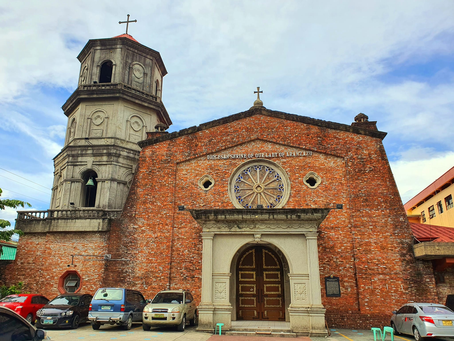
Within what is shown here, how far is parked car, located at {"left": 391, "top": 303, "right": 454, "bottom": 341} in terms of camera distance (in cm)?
1126

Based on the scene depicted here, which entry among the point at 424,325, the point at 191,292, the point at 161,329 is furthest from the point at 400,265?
the point at 161,329

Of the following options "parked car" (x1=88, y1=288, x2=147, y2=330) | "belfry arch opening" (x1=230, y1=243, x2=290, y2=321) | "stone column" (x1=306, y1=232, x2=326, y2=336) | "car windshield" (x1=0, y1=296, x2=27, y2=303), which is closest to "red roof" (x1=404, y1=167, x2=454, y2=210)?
"belfry arch opening" (x1=230, y1=243, x2=290, y2=321)

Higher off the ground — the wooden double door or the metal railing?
the metal railing

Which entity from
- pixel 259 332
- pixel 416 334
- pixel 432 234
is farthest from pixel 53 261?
pixel 432 234

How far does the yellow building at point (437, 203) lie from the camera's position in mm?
27969

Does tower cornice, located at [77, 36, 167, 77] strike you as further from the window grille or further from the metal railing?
the window grille

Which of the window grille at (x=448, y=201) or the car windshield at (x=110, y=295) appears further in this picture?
the window grille at (x=448, y=201)

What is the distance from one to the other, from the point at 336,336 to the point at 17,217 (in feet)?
53.1

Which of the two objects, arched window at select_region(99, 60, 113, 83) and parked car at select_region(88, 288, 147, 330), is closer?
parked car at select_region(88, 288, 147, 330)

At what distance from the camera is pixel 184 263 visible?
16562 millimetres

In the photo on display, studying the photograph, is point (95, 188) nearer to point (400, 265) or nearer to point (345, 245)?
point (345, 245)

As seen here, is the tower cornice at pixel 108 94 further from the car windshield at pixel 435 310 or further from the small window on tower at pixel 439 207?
the small window on tower at pixel 439 207

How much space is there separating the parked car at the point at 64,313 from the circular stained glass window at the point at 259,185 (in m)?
7.76

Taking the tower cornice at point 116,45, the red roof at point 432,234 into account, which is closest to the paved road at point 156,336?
the red roof at point 432,234
